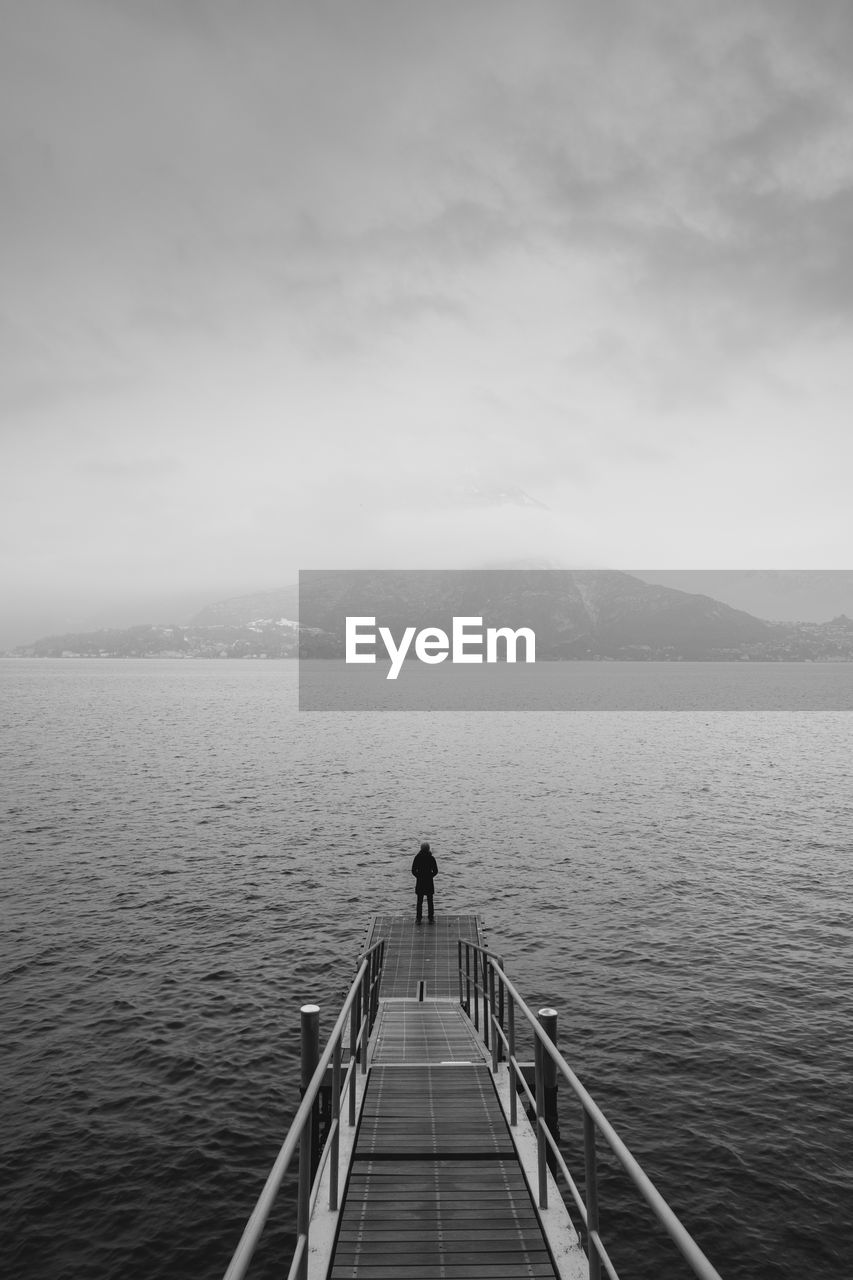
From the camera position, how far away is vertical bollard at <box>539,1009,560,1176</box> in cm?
957

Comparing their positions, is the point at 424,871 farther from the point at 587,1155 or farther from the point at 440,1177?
the point at 587,1155

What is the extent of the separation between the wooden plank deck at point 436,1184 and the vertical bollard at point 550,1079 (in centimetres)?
88

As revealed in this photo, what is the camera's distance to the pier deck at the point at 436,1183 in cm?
712

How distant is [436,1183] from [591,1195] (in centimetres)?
335

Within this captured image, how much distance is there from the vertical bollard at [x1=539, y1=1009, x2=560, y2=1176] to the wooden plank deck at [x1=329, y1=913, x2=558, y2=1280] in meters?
0.88

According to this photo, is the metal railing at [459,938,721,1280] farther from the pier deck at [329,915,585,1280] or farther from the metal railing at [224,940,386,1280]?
the metal railing at [224,940,386,1280]

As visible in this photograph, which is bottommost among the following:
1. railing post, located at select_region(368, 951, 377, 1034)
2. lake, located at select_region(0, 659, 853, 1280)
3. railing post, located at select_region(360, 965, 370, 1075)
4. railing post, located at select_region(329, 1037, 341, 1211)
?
lake, located at select_region(0, 659, 853, 1280)

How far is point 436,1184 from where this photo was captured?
8.51m

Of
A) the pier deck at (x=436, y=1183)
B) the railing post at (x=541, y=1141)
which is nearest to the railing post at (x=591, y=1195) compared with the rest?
the pier deck at (x=436, y=1183)

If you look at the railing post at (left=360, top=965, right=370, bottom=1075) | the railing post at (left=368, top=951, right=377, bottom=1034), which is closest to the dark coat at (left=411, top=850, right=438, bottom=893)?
the railing post at (left=368, top=951, right=377, bottom=1034)

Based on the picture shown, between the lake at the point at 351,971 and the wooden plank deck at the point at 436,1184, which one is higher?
the wooden plank deck at the point at 436,1184

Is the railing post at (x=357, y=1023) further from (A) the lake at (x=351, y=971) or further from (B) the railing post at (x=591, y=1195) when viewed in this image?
(B) the railing post at (x=591, y=1195)

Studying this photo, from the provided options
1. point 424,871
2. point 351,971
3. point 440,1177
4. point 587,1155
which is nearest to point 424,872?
point 424,871

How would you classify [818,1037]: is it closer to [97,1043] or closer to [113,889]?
[97,1043]
